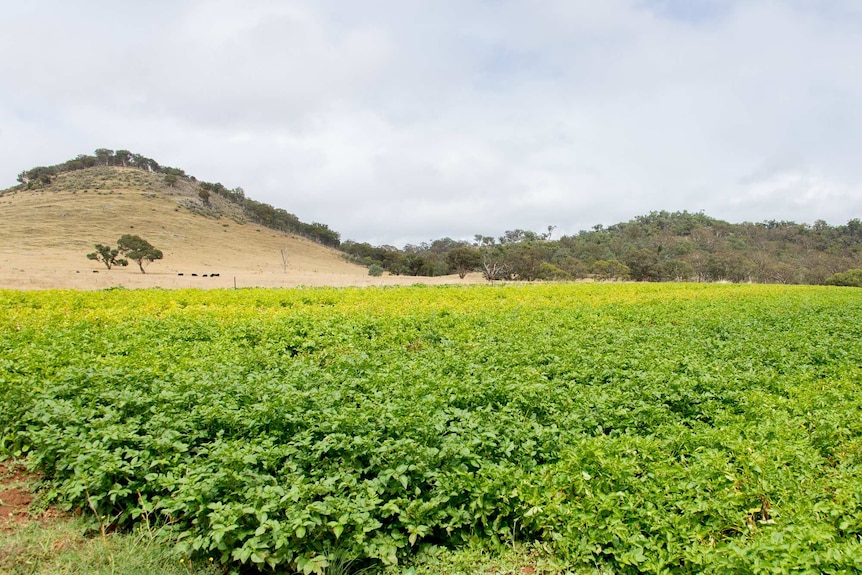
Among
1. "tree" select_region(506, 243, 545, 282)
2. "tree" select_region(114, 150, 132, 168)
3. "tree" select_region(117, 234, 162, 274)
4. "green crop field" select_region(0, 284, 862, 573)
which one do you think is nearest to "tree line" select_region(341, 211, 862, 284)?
"tree" select_region(506, 243, 545, 282)

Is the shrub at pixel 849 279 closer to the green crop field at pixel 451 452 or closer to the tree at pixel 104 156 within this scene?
the green crop field at pixel 451 452

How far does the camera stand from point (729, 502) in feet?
13.2

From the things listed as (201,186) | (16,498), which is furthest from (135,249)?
(201,186)

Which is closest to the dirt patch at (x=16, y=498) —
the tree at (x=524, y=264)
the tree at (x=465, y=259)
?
the tree at (x=524, y=264)

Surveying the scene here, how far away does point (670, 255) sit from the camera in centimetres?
8775

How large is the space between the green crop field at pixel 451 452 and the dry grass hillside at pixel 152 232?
44969 mm

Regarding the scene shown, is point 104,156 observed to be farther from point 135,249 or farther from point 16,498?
point 16,498

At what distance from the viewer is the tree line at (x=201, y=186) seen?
11125 cm

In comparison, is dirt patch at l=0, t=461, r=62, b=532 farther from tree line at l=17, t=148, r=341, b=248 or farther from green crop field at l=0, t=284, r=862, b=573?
tree line at l=17, t=148, r=341, b=248

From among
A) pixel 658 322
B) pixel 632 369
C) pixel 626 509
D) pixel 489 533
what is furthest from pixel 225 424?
pixel 658 322

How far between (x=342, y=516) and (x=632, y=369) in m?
6.08

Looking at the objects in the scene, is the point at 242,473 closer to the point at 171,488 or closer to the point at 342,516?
the point at 171,488

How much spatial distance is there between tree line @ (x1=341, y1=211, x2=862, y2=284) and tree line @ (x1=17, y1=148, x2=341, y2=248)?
28.8 feet

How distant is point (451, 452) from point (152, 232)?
303ft
